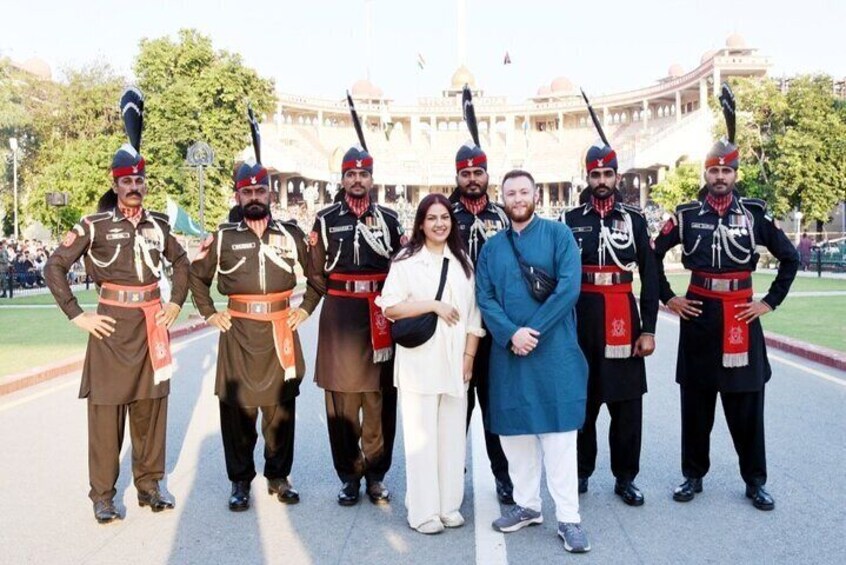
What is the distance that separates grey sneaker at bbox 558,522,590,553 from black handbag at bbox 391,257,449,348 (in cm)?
128

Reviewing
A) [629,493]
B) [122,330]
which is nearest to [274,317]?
[122,330]

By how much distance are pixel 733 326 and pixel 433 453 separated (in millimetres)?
2166

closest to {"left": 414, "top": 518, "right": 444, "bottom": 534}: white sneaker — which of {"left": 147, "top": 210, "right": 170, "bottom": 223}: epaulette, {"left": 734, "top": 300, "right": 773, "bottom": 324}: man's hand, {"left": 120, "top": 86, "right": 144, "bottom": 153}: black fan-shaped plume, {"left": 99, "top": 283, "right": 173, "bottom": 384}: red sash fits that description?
{"left": 99, "top": 283, "right": 173, "bottom": 384}: red sash

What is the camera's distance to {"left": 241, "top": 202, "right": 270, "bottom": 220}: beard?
18.3 feet

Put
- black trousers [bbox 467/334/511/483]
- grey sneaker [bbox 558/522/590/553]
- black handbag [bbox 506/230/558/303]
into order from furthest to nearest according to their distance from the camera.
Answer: black trousers [bbox 467/334/511/483]
black handbag [bbox 506/230/558/303]
grey sneaker [bbox 558/522/590/553]

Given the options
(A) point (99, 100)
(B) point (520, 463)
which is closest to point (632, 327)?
(B) point (520, 463)

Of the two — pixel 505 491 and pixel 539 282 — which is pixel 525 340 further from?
pixel 505 491

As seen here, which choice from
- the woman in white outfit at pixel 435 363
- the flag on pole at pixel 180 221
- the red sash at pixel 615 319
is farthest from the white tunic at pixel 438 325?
the flag on pole at pixel 180 221

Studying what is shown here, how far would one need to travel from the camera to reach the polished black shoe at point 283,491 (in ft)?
17.8

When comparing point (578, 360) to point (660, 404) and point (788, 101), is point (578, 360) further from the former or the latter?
point (788, 101)

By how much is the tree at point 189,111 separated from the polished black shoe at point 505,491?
31432mm

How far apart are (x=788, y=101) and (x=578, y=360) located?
138 ft

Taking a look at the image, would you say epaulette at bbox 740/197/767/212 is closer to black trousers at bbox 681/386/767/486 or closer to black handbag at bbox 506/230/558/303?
black trousers at bbox 681/386/767/486

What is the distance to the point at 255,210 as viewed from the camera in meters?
5.59
